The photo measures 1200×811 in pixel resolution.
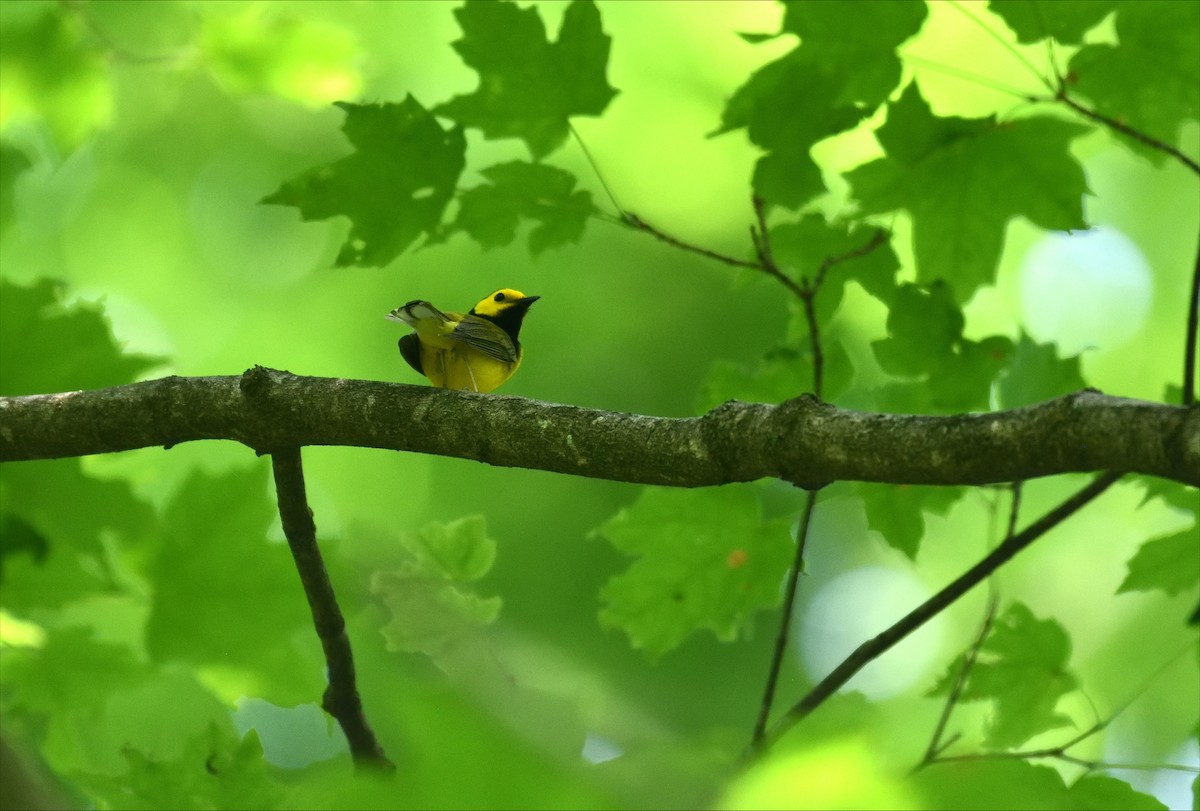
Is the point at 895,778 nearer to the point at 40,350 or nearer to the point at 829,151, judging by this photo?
the point at 40,350

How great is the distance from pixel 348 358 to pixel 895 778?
899cm

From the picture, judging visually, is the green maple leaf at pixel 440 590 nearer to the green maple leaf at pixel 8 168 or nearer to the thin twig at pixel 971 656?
the thin twig at pixel 971 656

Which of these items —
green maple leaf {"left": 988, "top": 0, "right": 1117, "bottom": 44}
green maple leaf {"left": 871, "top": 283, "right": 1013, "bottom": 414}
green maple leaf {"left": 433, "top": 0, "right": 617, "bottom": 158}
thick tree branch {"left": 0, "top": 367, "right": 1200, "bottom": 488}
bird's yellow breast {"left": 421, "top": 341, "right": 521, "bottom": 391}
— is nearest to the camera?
thick tree branch {"left": 0, "top": 367, "right": 1200, "bottom": 488}

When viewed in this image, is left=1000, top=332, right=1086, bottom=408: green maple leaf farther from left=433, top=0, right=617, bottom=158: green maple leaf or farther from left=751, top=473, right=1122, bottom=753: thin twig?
left=433, top=0, right=617, bottom=158: green maple leaf

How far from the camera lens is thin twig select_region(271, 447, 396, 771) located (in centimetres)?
274

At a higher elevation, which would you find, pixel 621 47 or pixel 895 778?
pixel 621 47

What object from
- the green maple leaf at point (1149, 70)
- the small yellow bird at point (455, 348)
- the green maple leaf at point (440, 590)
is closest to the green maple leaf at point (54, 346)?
the small yellow bird at point (455, 348)

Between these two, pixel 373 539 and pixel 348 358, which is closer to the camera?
pixel 373 539

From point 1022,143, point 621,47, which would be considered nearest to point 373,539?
point 1022,143

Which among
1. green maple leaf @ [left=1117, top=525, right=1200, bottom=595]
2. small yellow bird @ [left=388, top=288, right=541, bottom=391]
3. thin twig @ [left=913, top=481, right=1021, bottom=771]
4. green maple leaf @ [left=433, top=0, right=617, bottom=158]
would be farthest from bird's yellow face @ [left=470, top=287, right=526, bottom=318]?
green maple leaf @ [left=1117, top=525, right=1200, bottom=595]

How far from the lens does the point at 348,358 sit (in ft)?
31.3

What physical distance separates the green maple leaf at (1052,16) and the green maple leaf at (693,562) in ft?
→ 4.90

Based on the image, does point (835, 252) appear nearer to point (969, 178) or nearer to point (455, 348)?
point (969, 178)

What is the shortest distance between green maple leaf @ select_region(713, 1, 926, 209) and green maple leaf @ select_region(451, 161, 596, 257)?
458 mm
